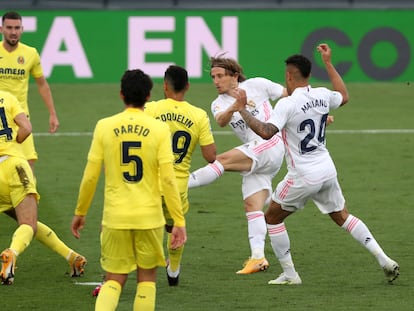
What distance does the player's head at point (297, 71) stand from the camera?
1029cm

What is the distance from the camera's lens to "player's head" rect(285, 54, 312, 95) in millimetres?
10289

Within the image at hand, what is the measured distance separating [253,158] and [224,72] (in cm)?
101

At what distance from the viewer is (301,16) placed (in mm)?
25156

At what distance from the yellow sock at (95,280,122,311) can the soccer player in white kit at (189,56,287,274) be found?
124 inches

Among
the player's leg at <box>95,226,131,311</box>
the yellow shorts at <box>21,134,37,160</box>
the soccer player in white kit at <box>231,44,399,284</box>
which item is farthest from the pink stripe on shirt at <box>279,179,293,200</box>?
the yellow shorts at <box>21,134,37,160</box>

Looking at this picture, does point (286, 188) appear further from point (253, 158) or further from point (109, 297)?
point (109, 297)

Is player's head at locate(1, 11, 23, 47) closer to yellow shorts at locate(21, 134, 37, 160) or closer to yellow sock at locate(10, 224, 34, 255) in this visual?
yellow shorts at locate(21, 134, 37, 160)

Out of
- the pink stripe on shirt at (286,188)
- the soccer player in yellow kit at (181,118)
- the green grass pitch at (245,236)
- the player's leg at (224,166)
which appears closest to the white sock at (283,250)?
the green grass pitch at (245,236)

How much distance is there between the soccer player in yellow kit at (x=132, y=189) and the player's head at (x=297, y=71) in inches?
90.5

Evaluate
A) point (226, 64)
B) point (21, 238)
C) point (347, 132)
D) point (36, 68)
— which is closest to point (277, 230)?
point (226, 64)

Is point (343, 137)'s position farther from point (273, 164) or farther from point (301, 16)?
point (273, 164)

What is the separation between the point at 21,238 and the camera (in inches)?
398

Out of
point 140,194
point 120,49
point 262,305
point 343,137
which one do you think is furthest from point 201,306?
point 120,49

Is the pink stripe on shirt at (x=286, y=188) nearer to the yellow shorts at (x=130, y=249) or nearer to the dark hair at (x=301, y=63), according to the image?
the dark hair at (x=301, y=63)
